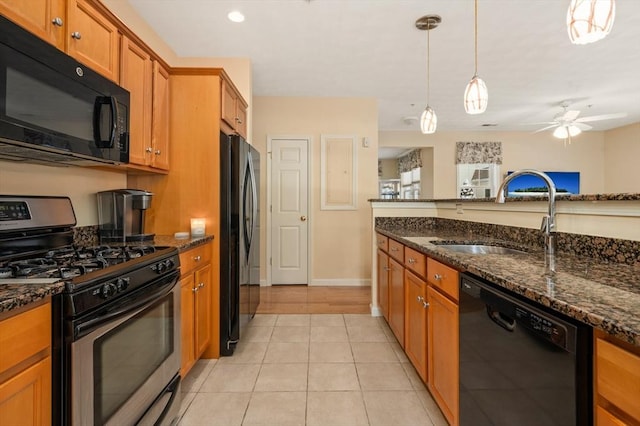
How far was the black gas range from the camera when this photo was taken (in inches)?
38.6

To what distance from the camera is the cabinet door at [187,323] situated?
1.85 meters

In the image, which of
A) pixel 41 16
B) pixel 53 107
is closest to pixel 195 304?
pixel 53 107

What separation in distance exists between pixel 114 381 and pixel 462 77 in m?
4.52

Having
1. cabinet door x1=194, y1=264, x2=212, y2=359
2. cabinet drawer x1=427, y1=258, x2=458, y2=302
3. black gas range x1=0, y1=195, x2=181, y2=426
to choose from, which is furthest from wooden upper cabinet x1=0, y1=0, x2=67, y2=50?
cabinet drawer x1=427, y1=258, x2=458, y2=302

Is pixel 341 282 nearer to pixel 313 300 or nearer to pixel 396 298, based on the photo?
pixel 313 300

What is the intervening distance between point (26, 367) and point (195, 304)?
1.20 m

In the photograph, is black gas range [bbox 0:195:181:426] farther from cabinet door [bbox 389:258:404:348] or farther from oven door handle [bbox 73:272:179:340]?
cabinet door [bbox 389:258:404:348]

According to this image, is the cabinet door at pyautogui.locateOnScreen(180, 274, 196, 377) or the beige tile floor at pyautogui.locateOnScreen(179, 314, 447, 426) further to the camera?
the cabinet door at pyautogui.locateOnScreen(180, 274, 196, 377)

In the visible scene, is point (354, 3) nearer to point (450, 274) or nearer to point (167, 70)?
point (167, 70)

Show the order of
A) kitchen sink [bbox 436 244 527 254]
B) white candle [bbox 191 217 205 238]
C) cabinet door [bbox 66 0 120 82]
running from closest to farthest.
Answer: cabinet door [bbox 66 0 120 82] < kitchen sink [bbox 436 244 527 254] < white candle [bbox 191 217 205 238]

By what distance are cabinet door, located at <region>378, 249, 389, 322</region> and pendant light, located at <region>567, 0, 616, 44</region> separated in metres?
1.88

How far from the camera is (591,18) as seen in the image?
1.36m

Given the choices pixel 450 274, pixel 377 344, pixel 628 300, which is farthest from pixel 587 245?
pixel 377 344

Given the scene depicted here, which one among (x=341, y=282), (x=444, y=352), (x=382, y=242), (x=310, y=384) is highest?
(x=382, y=242)
